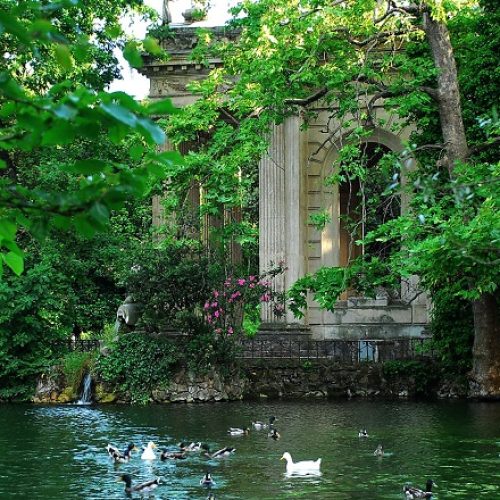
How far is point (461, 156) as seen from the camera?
26391 millimetres

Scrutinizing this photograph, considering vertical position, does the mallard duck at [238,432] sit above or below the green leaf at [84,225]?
below

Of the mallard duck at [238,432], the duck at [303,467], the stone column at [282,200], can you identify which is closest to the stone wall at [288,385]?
the stone column at [282,200]

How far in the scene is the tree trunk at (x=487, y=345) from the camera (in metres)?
27.4

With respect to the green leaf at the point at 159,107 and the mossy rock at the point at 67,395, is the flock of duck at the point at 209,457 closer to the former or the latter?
the mossy rock at the point at 67,395

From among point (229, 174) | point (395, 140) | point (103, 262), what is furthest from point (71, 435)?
point (395, 140)

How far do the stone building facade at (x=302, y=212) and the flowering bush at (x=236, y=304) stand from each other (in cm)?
199

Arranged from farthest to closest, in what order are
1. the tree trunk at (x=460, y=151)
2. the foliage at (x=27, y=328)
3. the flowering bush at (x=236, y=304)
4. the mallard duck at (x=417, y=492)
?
the foliage at (x=27, y=328) → the flowering bush at (x=236, y=304) → the tree trunk at (x=460, y=151) → the mallard duck at (x=417, y=492)

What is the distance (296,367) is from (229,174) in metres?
6.95

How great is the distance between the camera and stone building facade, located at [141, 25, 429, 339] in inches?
1351

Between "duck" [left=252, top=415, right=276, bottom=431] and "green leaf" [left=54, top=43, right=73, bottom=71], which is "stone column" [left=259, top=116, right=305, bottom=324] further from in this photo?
"green leaf" [left=54, top=43, right=73, bottom=71]

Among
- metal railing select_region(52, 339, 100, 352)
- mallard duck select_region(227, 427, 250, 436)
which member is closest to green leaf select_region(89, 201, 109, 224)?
mallard duck select_region(227, 427, 250, 436)

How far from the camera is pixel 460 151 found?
2650cm

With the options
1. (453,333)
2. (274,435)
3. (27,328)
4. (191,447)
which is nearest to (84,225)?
(191,447)

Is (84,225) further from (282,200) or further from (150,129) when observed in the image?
(282,200)
